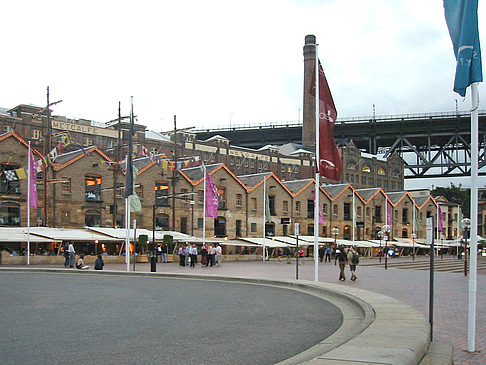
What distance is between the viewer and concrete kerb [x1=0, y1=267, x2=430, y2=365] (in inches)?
312

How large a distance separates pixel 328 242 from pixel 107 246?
25.6m

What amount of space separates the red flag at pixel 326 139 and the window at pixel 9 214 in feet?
103

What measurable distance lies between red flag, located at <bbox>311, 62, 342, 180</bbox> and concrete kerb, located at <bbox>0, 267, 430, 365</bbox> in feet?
20.9

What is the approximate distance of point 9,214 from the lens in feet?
149

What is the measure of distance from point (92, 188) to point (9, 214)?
7.89m

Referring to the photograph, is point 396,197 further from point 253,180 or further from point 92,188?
point 92,188

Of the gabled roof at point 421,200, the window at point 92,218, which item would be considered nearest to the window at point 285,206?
the window at point 92,218

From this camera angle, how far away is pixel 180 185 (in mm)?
57219

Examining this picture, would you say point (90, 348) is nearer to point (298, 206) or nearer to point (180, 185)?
point (180, 185)

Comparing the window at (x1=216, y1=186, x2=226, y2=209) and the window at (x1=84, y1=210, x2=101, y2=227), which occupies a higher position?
the window at (x1=216, y1=186, x2=226, y2=209)

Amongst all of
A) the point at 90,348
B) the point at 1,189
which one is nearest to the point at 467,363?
the point at 90,348

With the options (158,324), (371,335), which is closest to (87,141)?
(158,324)

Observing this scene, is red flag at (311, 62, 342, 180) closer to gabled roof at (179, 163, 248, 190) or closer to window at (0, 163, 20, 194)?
window at (0, 163, 20, 194)

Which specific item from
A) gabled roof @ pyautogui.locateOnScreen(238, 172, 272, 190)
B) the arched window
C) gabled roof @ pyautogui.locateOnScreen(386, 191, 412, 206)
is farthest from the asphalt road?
the arched window
